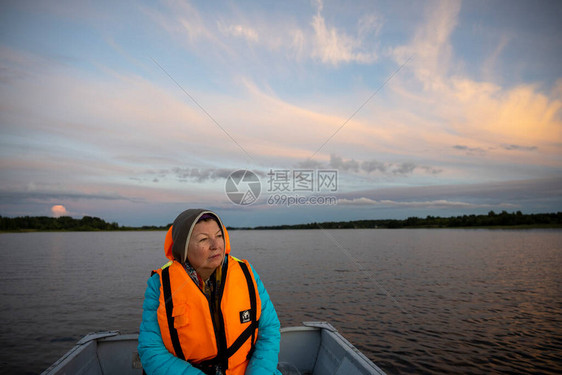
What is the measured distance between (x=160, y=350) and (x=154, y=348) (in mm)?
50

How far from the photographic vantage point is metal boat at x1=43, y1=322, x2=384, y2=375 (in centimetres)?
375

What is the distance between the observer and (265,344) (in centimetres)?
289

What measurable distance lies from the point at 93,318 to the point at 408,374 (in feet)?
36.0

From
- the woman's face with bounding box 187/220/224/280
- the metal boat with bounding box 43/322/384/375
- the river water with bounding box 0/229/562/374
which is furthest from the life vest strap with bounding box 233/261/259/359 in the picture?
the river water with bounding box 0/229/562/374

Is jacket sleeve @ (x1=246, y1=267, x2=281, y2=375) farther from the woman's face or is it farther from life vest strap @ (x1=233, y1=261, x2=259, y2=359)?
the woman's face

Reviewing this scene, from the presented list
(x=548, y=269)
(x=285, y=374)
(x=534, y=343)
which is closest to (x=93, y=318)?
(x=285, y=374)

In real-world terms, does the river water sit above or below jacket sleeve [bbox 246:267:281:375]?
below

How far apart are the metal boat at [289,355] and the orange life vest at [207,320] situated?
1.55m

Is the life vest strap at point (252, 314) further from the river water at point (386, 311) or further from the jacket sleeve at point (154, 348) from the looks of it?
the river water at point (386, 311)

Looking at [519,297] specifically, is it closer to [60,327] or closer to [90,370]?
[90,370]

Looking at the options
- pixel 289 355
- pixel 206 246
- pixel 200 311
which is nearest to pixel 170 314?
pixel 200 311

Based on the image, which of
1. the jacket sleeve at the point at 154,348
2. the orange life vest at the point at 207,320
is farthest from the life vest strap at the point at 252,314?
the jacket sleeve at the point at 154,348

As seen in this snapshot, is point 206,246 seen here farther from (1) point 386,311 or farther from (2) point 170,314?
(1) point 386,311

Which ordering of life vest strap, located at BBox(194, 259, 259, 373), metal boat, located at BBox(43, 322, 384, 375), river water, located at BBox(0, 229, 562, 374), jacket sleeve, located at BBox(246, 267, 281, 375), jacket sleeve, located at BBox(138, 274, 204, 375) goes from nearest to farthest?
1. jacket sleeve, located at BBox(138, 274, 204, 375)
2. life vest strap, located at BBox(194, 259, 259, 373)
3. jacket sleeve, located at BBox(246, 267, 281, 375)
4. metal boat, located at BBox(43, 322, 384, 375)
5. river water, located at BBox(0, 229, 562, 374)
